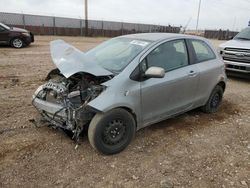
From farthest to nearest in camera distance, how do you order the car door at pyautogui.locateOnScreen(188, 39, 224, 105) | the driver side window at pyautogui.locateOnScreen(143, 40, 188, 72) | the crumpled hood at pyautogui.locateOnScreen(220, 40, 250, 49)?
the crumpled hood at pyautogui.locateOnScreen(220, 40, 250, 49), the car door at pyautogui.locateOnScreen(188, 39, 224, 105), the driver side window at pyautogui.locateOnScreen(143, 40, 188, 72)

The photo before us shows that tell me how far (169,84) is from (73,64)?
4.90 ft

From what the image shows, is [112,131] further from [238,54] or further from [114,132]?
[238,54]

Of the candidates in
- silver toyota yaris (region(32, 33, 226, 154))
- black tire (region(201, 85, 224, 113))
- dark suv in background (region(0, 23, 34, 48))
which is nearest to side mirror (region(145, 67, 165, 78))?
silver toyota yaris (region(32, 33, 226, 154))

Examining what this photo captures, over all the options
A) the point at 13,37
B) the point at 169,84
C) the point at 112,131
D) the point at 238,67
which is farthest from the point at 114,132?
the point at 13,37

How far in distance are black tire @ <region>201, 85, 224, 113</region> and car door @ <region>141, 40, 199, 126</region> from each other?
68cm

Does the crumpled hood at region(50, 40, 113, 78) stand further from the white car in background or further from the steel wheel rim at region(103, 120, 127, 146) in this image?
the white car in background

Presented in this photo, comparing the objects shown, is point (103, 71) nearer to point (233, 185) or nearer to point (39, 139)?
point (39, 139)

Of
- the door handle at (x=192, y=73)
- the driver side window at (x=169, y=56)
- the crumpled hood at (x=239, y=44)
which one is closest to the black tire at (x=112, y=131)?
the driver side window at (x=169, y=56)

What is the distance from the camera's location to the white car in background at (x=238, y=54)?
7953 millimetres

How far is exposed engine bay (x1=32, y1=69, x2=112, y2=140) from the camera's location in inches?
128

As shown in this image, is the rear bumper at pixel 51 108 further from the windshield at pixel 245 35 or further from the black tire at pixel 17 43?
the black tire at pixel 17 43

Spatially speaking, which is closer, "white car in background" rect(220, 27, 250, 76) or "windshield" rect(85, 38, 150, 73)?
"windshield" rect(85, 38, 150, 73)

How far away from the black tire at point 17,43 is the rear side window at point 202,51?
1195 centimetres

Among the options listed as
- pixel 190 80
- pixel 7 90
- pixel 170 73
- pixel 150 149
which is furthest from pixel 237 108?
pixel 7 90
